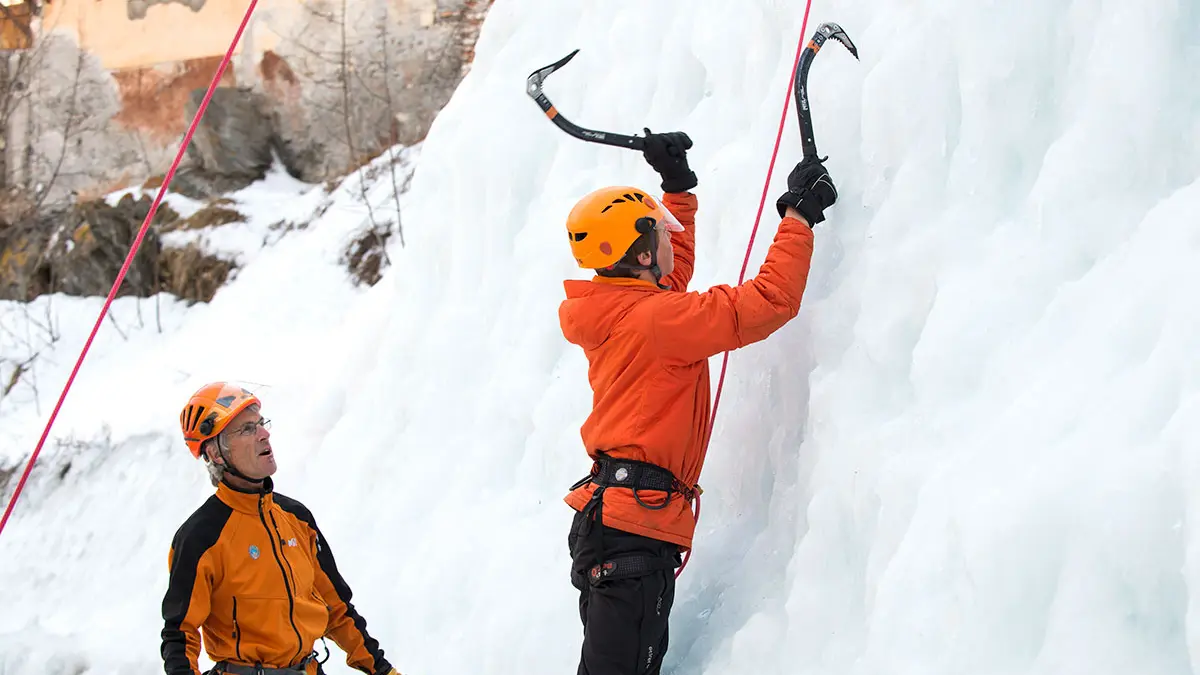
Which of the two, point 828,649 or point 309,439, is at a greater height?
point 309,439

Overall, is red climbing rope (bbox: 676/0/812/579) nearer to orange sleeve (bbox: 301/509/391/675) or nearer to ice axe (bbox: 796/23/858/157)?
ice axe (bbox: 796/23/858/157)

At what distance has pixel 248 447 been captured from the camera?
326 cm

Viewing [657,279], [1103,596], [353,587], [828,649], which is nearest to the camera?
[1103,596]

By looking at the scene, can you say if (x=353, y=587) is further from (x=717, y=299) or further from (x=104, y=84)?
(x=104, y=84)

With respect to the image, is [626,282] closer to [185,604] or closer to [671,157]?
[671,157]

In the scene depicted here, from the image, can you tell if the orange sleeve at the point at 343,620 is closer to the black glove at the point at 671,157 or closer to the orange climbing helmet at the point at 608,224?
the orange climbing helmet at the point at 608,224

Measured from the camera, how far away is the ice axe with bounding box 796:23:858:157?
3154mm

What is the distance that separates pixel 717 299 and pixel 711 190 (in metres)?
1.27

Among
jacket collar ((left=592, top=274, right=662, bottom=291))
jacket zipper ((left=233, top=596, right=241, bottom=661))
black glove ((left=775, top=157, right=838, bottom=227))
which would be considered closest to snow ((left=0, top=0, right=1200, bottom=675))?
black glove ((left=775, top=157, right=838, bottom=227))

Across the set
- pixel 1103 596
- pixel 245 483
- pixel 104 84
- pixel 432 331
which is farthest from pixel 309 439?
pixel 104 84

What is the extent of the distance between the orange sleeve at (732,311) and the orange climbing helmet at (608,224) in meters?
0.21

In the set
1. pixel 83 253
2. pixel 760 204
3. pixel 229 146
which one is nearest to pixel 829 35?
pixel 760 204

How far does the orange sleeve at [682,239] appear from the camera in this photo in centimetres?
344

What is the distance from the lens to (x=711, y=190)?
13.3 ft
